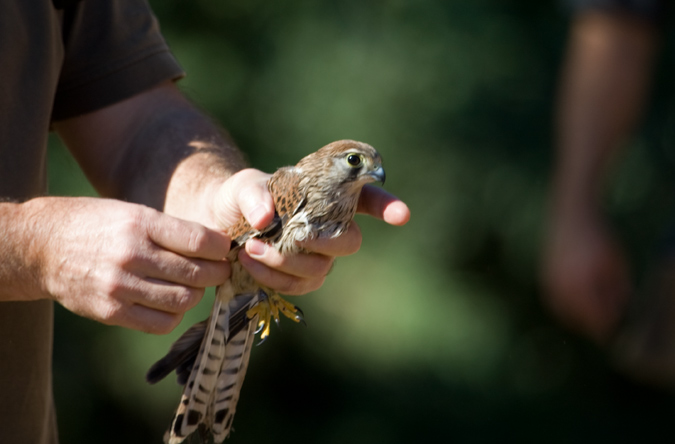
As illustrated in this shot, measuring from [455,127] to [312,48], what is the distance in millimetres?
1244

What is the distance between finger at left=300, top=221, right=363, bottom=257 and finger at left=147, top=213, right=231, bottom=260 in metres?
0.32

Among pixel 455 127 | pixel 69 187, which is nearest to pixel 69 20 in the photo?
pixel 69 187

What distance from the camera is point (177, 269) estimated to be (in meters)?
1.73

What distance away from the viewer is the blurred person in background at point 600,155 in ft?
11.3

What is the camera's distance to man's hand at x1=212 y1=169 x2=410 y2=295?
194cm

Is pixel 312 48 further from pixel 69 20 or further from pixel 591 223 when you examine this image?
pixel 69 20

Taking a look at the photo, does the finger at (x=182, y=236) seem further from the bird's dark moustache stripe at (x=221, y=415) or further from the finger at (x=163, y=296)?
the bird's dark moustache stripe at (x=221, y=415)

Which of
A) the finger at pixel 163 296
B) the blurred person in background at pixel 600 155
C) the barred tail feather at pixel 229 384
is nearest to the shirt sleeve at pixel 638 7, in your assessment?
the blurred person in background at pixel 600 155

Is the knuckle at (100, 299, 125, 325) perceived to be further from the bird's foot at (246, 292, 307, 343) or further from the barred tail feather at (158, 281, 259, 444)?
the bird's foot at (246, 292, 307, 343)

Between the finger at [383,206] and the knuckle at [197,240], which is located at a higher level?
the finger at [383,206]

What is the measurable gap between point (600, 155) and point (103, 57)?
2.61m

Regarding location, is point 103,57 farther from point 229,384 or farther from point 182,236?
point 229,384

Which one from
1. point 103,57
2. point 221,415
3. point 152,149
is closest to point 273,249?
point 221,415

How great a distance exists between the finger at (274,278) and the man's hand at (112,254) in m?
0.25
